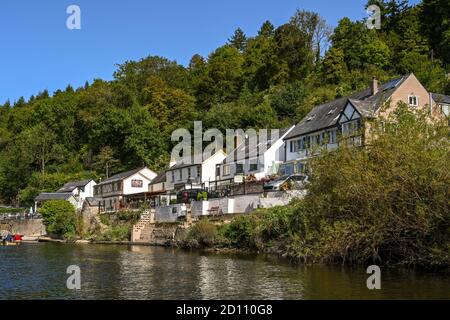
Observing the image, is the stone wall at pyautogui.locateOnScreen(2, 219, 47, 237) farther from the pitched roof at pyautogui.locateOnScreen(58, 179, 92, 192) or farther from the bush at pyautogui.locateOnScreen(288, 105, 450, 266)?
the bush at pyautogui.locateOnScreen(288, 105, 450, 266)

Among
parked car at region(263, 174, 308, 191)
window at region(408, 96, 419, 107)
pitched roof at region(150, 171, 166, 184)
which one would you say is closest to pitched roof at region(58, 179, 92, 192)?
pitched roof at region(150, 171, 166, 184)

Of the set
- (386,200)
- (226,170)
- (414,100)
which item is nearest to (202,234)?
(386,200)

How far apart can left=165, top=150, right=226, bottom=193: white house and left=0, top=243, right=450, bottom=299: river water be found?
34952mm

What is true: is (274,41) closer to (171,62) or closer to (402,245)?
(171,62)

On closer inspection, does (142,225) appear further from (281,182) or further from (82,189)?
(82,189)

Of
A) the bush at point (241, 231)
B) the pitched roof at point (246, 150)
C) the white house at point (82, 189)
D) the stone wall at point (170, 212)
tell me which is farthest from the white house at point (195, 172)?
the bush at point (241, 231)

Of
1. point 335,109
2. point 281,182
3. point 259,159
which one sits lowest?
A: point 281,182

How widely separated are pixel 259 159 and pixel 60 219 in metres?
25.6

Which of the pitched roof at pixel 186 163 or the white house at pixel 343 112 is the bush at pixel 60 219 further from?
the white house at pixel 343 112

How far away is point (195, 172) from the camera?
72.8 metres

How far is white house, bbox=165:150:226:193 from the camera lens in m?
71.2
